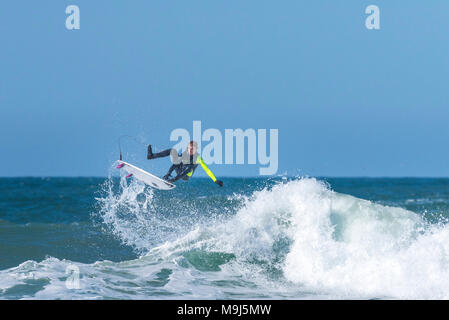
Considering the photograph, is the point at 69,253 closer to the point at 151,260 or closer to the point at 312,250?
the point at 151,260

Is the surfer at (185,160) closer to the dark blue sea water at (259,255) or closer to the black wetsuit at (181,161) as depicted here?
the black wetsuit at (181,161)

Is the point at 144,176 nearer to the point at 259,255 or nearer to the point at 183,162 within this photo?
the point at 183,162

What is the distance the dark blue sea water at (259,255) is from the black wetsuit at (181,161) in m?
1.51

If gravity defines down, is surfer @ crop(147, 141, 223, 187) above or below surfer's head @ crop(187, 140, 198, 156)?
below

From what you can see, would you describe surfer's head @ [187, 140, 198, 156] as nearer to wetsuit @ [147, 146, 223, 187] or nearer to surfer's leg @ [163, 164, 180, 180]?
wetsuit @ [147, 146, 223, 187]

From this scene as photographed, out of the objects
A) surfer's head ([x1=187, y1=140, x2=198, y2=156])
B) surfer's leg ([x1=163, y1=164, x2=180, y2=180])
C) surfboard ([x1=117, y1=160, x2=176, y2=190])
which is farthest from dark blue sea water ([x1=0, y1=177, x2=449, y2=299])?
surfer's head ([x1=187, y1=140, x2=198, y2=156])

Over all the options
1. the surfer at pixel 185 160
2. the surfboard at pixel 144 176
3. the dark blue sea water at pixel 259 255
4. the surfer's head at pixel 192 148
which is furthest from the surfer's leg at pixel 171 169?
the dark blue sea water at pixel 259 255

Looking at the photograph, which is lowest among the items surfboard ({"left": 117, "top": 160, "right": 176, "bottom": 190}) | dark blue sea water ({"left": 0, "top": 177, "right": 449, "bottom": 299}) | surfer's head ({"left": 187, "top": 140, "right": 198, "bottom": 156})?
dark blue sea water ({"left": 0, "top": 177, "right": 449, "bottom": 299})

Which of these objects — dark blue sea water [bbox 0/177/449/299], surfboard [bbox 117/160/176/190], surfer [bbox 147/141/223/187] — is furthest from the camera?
surfboard [bbox 117/160/176/190]

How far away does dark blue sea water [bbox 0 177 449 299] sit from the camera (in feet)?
32.8

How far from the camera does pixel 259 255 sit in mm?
12789

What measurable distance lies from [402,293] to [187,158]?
633 centimetres

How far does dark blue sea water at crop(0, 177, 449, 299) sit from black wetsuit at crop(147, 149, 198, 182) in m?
1.51
